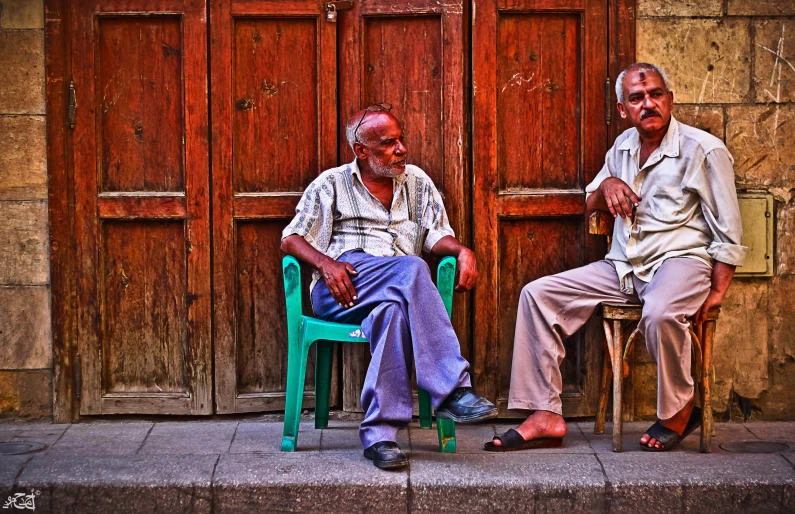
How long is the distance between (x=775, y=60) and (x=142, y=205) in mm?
3220

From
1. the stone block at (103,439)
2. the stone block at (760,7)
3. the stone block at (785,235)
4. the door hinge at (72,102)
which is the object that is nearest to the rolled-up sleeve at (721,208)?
the stone block at (785,235)

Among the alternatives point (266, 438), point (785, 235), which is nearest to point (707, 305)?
point (785, 235)

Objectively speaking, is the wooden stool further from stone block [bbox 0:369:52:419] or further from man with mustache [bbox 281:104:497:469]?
stone block [bbox 0:369:52:419]

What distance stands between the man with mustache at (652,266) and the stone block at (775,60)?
25.0 inches

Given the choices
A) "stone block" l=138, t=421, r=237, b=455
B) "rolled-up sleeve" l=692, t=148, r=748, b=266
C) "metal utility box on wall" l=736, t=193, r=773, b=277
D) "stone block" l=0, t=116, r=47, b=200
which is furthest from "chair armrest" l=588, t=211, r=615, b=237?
"stone block" l=0, t=116, r=47, b=200

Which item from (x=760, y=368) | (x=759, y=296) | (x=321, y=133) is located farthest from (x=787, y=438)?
(x=321, y=133)

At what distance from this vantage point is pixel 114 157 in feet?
16.0

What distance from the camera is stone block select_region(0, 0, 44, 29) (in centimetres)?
476

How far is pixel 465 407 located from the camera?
404 centimetres

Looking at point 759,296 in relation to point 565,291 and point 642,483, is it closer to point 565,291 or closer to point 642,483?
point 565,291

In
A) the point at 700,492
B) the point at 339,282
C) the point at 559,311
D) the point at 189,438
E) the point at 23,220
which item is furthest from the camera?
the point at 23,220

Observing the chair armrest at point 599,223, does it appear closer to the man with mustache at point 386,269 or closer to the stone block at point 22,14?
the man with mustache at point 386,269

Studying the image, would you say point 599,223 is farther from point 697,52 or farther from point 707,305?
point 697,52

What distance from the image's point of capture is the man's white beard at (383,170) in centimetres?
452
